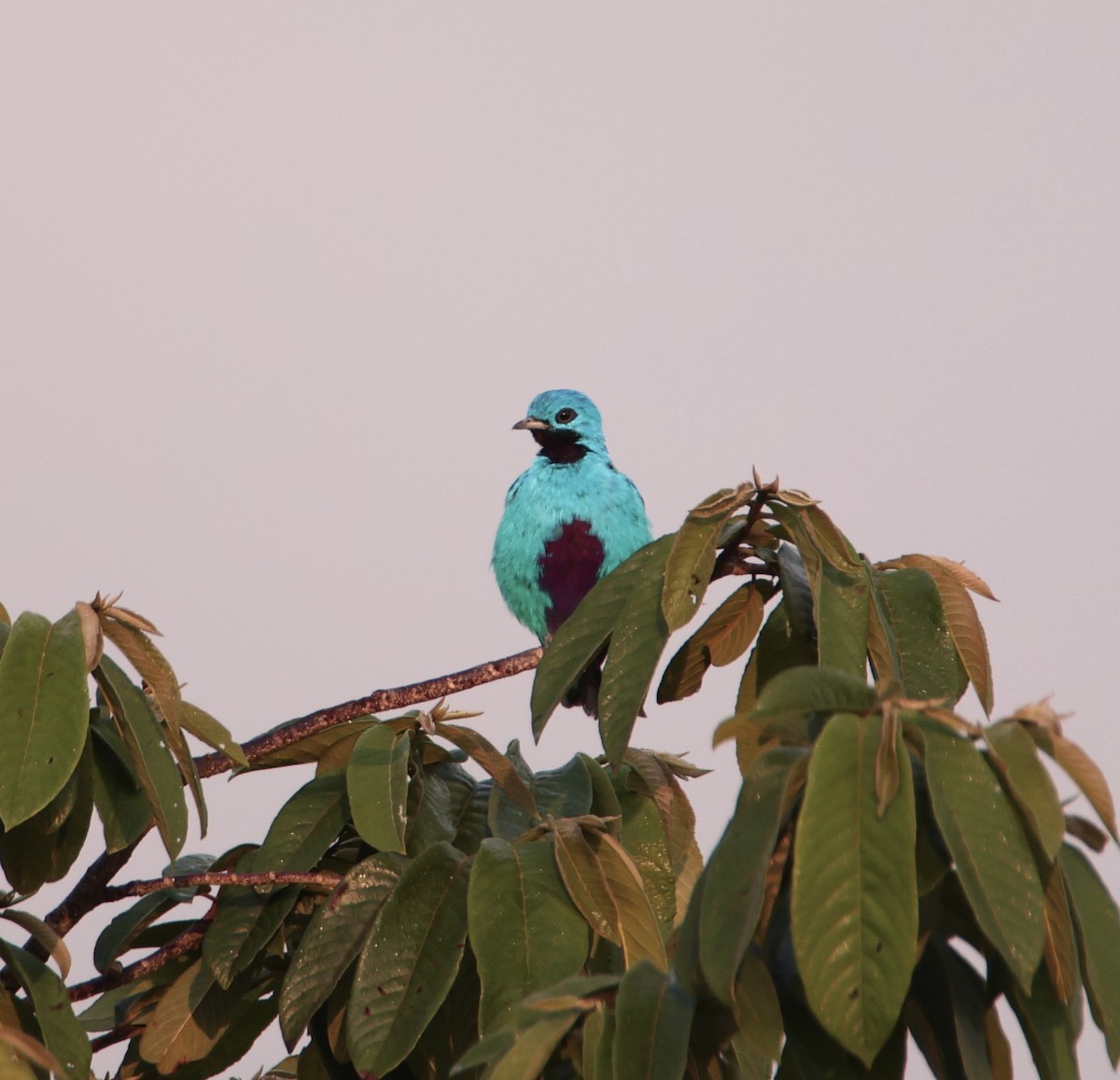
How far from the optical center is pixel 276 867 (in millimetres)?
2709

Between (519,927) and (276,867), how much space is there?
82 centimetres

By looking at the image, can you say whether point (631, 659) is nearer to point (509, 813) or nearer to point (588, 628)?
point (588, 628)

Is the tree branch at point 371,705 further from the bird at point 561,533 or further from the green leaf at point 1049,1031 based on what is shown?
the bird at point 561,533

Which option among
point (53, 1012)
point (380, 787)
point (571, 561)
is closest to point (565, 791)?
point (380, 787)

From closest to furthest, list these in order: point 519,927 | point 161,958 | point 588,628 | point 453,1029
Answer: point 519,927
point 588,628
point 453,1029
point 161,958

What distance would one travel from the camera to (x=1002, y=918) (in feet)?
4.51

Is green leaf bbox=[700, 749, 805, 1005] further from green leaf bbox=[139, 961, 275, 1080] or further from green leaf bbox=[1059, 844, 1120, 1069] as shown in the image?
green leaf bbox=[139, 961, 275, 1080]

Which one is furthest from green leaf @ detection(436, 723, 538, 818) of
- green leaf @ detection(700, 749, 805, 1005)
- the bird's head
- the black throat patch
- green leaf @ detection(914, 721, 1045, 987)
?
the bird's head

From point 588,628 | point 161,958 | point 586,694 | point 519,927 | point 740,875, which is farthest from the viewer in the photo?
point 586,694

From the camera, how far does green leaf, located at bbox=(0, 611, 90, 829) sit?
2111mm

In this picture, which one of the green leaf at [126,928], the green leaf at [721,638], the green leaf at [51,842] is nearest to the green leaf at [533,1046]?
the green leaf at [721,638]

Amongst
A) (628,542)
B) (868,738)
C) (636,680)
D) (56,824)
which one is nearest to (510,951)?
(636,680)

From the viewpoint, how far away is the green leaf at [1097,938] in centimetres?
153

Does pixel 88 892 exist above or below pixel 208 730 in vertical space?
below
